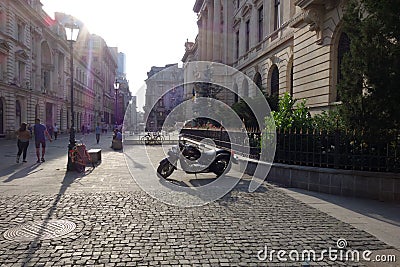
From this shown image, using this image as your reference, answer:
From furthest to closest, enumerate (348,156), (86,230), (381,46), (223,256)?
(348,156) → (381,46) → (86,230) → (223,256)

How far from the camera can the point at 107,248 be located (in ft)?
14.0

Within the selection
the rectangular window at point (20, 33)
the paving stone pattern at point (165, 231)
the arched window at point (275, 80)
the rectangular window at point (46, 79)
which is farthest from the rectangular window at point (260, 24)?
the rectangular window at point (46, 79)

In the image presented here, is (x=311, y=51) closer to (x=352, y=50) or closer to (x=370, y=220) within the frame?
(x=352, y=50)

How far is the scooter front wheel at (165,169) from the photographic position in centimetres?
938

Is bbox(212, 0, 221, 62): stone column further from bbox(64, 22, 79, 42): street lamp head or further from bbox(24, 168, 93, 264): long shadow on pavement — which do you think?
bbox(24, 168, 93, 264): long shadow on pavement

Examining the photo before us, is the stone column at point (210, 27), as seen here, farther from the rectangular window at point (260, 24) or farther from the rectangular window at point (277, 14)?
the rectangular window at point (277, 14)

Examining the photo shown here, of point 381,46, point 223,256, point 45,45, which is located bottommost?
point 223,256

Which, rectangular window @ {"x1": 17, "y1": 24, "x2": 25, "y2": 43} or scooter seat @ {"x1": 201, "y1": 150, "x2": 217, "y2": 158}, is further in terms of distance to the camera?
rectangular window @ {"x1": 17, "y1": 24, "x2": 25, "y2": 43}

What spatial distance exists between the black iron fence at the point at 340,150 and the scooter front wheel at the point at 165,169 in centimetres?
313

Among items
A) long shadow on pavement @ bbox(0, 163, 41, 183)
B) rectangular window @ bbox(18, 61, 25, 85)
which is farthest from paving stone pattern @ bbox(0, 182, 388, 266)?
rectangular window @ bbox(18, 61, 25, 85)

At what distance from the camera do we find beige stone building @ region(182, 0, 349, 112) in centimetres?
1570

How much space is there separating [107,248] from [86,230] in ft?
2.72

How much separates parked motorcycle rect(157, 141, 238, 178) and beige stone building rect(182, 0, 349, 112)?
8.20m

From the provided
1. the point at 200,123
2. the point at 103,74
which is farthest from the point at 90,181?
the point at 103,74
